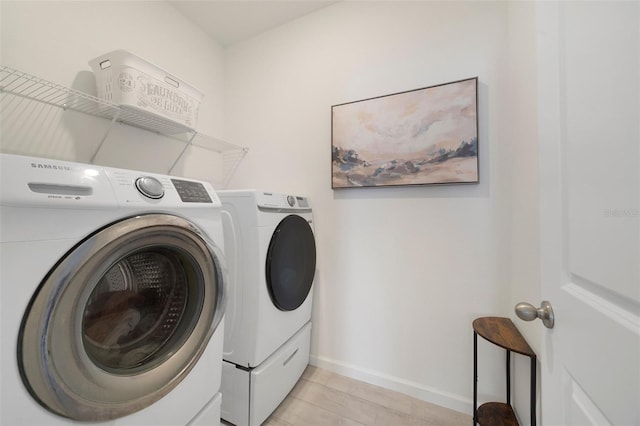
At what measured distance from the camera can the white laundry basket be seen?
1.10 meters

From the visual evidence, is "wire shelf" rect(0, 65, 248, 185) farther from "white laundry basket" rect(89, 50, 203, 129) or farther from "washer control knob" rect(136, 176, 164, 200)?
"washer control knob" rect(136, 176, 164, 200)

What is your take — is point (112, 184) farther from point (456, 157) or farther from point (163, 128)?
point (456, 157)

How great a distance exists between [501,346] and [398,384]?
2.44ft

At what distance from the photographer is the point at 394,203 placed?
1.44m

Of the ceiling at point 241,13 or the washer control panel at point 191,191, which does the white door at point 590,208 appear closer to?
the washer control panel at point 191,191

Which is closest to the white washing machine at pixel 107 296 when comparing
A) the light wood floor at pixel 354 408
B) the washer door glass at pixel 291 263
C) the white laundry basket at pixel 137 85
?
the washer door glass at pixel 291 263

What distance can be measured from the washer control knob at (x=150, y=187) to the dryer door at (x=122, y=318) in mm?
69

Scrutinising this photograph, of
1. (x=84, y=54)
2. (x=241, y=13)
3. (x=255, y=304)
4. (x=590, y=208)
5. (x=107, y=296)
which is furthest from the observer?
(x=241, y=13)

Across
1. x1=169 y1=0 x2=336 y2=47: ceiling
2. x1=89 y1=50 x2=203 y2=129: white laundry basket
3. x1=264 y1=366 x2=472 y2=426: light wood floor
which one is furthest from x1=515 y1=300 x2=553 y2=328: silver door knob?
x1=169 y1=0 x2=336 y2=47: ceiling

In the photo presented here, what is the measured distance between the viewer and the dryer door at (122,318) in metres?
0.49

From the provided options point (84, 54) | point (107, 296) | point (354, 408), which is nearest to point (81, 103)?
point (84, 54)

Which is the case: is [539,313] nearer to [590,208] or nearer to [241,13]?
[590,208]

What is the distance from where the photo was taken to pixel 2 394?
1.40 ft

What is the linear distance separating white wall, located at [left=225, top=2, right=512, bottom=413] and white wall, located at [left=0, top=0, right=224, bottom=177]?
0.61 m
